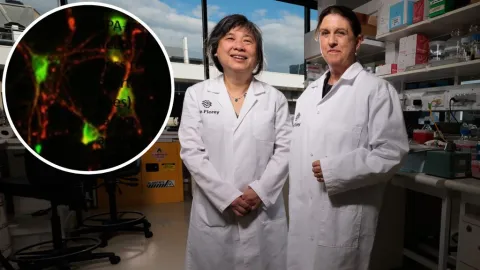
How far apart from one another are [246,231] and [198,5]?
10.3ft

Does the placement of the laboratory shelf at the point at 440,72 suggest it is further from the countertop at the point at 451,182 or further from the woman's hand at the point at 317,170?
the woman's hand at the point at 317,170

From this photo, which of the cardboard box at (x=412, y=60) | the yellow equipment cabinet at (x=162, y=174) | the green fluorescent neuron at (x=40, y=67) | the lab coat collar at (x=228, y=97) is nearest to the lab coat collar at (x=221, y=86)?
the lab coat collar at (x=228, y=97)

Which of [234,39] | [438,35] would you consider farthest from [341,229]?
[438,35]

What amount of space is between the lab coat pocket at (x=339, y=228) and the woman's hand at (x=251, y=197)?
0.23 m

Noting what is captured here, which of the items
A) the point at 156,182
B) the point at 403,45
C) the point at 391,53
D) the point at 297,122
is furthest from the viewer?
the point at 156,182

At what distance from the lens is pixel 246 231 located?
41.0 inches

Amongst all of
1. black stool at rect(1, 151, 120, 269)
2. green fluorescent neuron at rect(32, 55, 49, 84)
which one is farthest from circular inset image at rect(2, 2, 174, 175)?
black stool at rect(1, 151, 120, 269)

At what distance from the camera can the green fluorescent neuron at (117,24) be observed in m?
0.59

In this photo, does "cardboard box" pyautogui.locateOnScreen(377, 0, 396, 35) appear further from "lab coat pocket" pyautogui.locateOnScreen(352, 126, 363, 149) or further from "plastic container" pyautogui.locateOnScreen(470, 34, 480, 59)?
"lab coat pocket" pyautogui.locateOnScreen(352, 126, 363, 149)

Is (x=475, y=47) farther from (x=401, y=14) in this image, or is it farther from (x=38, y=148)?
(x=38, y=148)

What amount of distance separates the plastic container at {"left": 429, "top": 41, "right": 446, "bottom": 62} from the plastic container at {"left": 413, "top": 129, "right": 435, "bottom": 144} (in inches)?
18.7

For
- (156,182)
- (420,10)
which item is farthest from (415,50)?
(156,182)

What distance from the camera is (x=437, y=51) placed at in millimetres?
1922

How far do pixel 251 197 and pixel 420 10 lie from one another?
178cm
